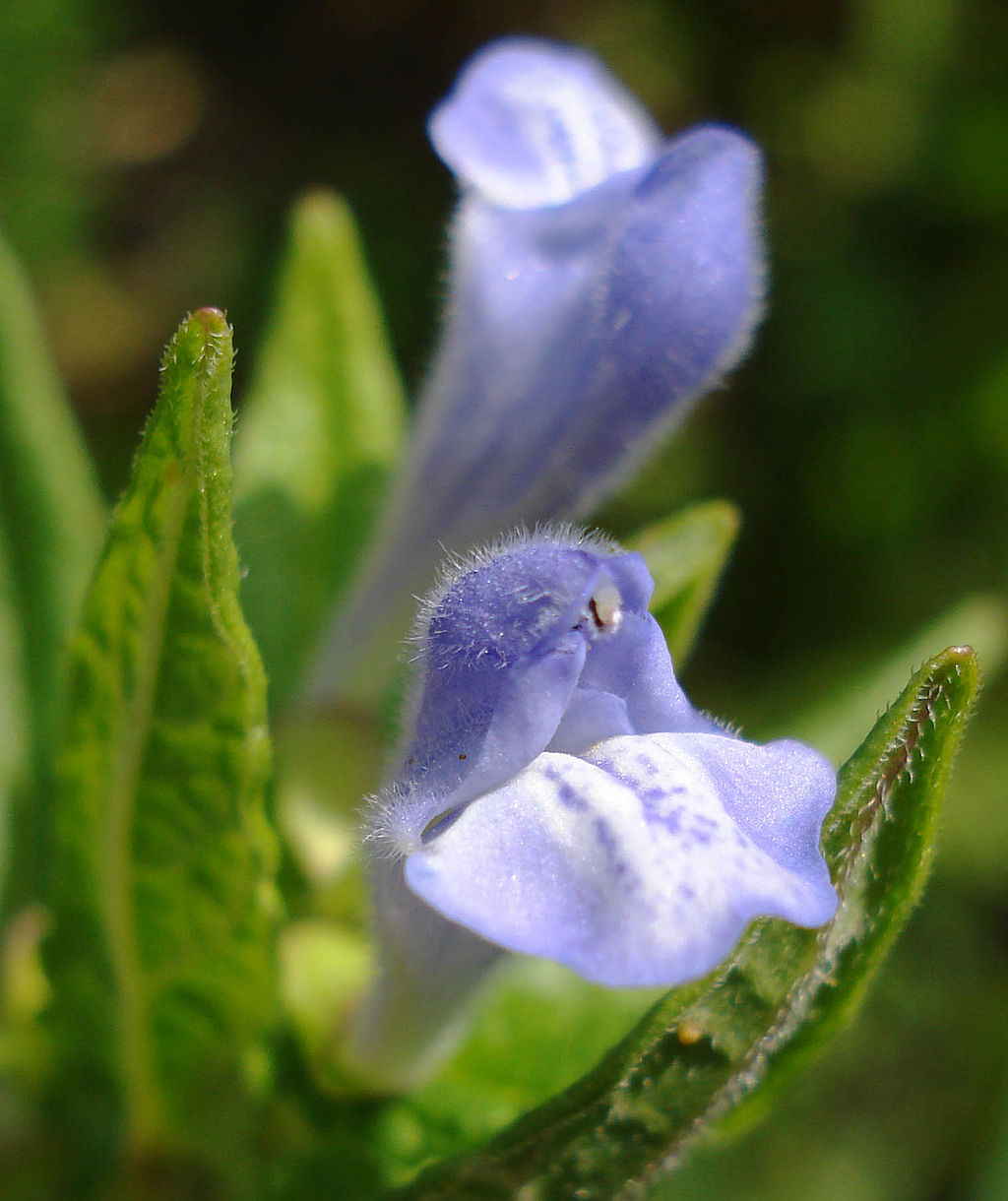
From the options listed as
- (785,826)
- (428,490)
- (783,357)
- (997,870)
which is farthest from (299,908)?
(783,357)

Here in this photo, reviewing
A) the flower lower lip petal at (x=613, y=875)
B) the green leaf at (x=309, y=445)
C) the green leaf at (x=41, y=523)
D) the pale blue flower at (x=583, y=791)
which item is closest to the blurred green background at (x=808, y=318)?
the green leaf at (x=309, y=445)

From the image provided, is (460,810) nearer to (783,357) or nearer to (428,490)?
(428,490)

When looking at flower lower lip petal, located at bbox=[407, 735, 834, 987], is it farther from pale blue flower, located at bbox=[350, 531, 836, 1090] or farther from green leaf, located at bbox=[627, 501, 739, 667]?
green leaf, located at bbox=[627, 501, 739, 667]

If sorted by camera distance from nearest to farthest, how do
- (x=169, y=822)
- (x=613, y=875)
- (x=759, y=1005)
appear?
1. (x=613, y=875)
2. (x=759, y=1005)
3. (x=169, y=822)

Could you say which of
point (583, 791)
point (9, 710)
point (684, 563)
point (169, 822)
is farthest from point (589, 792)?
point (9, 710)

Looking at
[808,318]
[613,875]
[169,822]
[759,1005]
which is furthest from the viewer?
[808,318]

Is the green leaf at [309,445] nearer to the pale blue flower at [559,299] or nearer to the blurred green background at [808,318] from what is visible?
the pale blue flower at [559,299]

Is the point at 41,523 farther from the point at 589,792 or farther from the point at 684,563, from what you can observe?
the point at 589,792

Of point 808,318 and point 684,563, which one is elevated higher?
point 684,563
